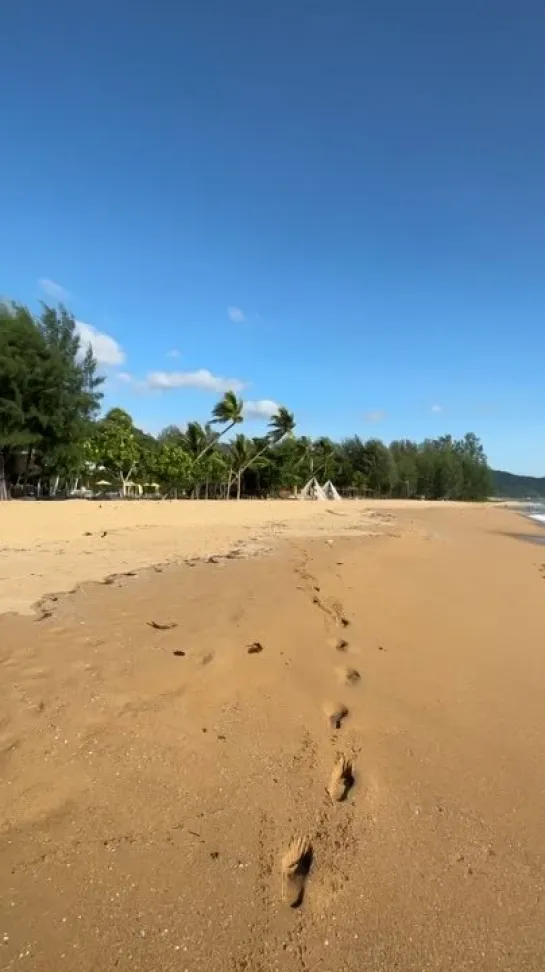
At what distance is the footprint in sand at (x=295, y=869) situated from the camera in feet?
6.86

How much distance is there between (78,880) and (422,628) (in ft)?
14.2

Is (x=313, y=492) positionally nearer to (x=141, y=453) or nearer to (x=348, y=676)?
(x=141, y=453)

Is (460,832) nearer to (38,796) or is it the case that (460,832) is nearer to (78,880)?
(78,880)

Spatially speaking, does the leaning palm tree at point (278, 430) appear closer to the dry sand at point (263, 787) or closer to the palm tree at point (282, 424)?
the palm tree at point (282, 424)

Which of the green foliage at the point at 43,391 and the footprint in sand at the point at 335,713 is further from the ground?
the green foliage at the point at 43,391

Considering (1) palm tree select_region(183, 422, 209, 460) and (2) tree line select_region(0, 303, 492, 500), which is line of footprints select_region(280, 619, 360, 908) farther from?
(1) palm tree select_region(183, 422, 209, 460)

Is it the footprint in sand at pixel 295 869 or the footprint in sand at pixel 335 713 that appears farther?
the footprint in sand at pixel 335 713

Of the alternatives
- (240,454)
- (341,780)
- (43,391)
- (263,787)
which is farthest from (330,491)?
(263,787)

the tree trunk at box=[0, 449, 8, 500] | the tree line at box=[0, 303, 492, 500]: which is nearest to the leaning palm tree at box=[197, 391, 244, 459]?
the tree line at box=[0, 303, 492, 500]

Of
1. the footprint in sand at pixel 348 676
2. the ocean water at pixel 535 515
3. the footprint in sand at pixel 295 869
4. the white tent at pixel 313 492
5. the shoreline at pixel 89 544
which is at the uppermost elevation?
the white tent at pixel 313 492

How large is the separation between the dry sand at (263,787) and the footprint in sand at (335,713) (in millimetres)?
36

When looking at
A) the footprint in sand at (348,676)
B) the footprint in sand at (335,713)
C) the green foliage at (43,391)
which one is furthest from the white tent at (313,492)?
the footprint in sand at (335,713)

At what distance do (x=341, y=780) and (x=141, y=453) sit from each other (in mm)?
50854

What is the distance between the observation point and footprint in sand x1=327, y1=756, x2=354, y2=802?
2.78 meters
